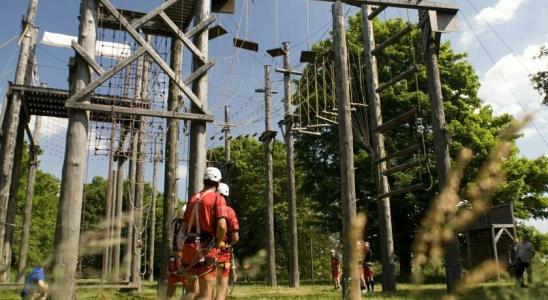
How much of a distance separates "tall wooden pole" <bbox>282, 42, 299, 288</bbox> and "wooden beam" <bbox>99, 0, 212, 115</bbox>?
39.6 ft

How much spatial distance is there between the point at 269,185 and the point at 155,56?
46.8 ft

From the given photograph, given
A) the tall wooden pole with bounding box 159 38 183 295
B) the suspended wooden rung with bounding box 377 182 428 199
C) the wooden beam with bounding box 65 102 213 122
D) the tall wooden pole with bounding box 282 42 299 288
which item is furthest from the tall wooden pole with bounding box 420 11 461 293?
the tall wooden pole with bounding box 282 42 299 288

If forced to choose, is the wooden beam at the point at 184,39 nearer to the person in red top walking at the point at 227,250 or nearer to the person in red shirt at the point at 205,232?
the person in red shirt at the point at 205,232

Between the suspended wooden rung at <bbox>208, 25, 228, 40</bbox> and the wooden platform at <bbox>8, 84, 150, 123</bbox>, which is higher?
the wooden platform at <bbox>8, 84, 150, 123</bbox>

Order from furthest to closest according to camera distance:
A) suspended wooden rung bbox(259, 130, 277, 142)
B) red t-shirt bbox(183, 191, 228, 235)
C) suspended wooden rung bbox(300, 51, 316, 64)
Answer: suspended wooden rung bbox(259, 130, 277, 142) < suspended wooden rung bbox(300, 51, 316, 64) < red t-shirt bbox(183, 191, 228, 235)

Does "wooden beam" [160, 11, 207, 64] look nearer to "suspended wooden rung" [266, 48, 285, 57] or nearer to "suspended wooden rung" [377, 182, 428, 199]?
"suspended wooden rung" [377, 182, 428, 199]

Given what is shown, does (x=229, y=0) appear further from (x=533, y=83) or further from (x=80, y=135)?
(x=533, y=83)

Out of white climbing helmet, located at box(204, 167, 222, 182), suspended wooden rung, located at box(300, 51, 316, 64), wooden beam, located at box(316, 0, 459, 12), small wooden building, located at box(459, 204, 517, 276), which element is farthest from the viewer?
small wooden building, located at box(459, 204, 517, 276)

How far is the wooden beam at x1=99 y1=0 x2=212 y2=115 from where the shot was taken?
8362 mm

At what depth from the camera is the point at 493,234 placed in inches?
784

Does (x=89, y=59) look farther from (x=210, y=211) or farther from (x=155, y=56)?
(x=210, y=211)

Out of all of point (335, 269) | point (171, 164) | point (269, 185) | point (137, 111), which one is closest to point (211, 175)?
point (137, 111)

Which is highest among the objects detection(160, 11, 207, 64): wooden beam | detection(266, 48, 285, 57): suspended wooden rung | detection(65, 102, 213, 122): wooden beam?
detection(266, 48, 285, 57): suspended wooden rung

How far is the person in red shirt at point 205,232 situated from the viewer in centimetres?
496
